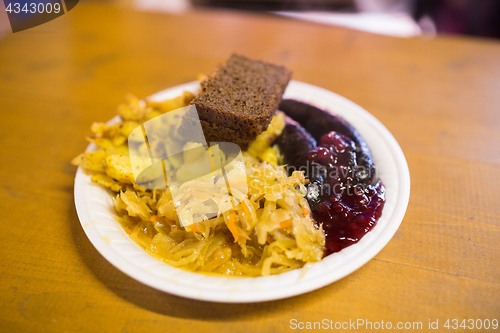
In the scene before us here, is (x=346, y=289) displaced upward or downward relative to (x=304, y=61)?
downward

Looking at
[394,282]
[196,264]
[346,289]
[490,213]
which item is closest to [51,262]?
[196,264]

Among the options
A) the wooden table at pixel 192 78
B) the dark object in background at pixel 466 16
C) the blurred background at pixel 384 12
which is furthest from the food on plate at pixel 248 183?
the dark object in background at pixel 466 16

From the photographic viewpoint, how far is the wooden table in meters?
1.51

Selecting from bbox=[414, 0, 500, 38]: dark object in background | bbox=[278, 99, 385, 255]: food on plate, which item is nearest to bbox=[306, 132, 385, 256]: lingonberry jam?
bbox=[278, 99, 385, 255]: food on plate

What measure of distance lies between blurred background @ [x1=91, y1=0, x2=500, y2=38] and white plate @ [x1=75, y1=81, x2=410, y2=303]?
11.3ft

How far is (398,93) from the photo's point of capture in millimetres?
2988

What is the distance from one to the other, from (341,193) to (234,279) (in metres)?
0.72

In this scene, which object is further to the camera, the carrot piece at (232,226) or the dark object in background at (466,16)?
the dark object in background at (466,16)

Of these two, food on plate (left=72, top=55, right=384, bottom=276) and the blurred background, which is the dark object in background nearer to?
the blurred background

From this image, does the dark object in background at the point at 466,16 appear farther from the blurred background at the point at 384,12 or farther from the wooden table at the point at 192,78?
the wooden table at the point at 192,78

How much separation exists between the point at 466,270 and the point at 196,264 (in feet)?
4.29

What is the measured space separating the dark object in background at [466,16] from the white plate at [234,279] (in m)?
3.71

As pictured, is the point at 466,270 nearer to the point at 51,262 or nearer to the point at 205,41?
the point at 51,262

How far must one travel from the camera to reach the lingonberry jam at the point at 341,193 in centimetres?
163
